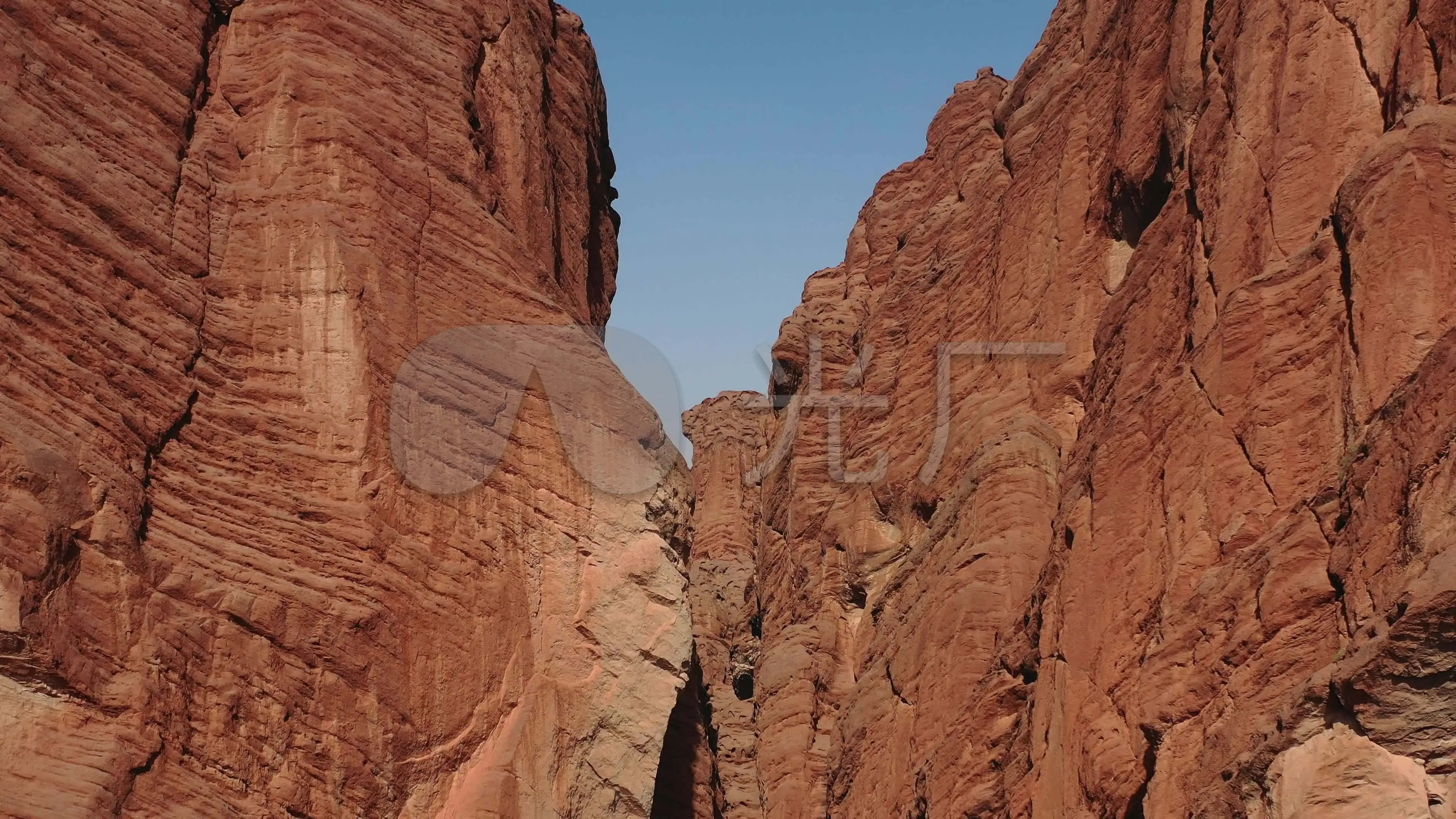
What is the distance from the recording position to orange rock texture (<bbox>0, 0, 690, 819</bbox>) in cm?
2316

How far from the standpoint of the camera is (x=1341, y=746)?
20.9 meters

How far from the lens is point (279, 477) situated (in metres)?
25.8

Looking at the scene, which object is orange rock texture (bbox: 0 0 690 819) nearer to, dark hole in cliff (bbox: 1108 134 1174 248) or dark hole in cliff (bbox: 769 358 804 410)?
dark hole in cliff (bbox: 1108 134 1174 248)

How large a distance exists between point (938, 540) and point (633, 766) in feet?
39.0

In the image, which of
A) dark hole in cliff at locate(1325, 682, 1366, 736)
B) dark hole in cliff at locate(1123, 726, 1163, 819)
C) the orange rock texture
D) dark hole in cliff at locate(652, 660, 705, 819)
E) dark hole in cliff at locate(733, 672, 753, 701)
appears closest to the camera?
dark hole in cliff at locate(1325, 682, 1366, 736)

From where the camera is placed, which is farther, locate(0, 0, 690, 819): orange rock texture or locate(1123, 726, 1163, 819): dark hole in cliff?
locate(1123, 726, 1163, 819): dark hole in cliff

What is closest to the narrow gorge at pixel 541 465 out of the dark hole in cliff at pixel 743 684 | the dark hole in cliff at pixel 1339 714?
the dark hole in cliff at pixel 1339 714

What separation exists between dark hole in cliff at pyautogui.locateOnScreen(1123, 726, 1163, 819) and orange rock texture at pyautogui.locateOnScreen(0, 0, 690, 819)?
20.0ft

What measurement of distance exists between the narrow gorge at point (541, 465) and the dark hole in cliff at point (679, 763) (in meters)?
0.08

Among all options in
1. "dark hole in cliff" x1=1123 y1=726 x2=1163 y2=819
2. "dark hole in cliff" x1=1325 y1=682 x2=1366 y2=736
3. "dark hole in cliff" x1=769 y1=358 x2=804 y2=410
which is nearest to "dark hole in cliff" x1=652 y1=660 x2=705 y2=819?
"dark hole in cliff" x1=1123 y1=726 x2=1163 y2=819

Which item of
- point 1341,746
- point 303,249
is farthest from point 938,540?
point 1341,746

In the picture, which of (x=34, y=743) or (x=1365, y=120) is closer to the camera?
(x=34, y=743)

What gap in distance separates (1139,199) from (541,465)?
43.1 feet

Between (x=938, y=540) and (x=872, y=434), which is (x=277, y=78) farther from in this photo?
(x=872, y=434)
